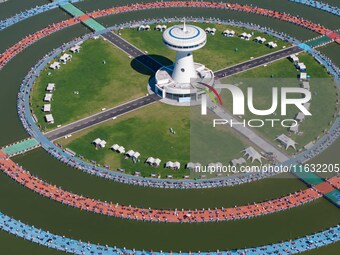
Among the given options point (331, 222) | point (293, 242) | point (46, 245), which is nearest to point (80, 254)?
point (46, 245)

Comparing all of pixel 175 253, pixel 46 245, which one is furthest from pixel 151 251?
pixel 46 245

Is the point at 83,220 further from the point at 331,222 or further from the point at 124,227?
the point at 331,222

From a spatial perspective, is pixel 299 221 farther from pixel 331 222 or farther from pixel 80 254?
pixel 80 254

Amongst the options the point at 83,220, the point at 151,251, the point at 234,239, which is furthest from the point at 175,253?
the point at 83,220

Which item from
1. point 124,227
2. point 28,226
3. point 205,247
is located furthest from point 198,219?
point 28,226

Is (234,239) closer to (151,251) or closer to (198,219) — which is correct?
(198,219)

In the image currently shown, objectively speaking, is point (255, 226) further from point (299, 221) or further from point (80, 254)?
point (80, 254)
